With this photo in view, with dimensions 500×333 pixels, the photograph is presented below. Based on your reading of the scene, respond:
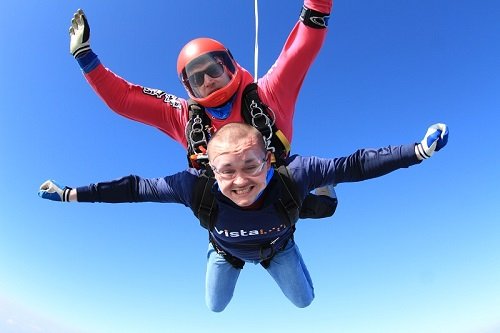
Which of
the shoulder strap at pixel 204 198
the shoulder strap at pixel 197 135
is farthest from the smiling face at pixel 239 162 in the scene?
the shoulder strap at pixel 197 135

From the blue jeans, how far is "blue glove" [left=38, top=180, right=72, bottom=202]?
58.9 inches

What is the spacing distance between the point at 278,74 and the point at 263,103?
430 millimetres

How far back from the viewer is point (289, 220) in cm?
336

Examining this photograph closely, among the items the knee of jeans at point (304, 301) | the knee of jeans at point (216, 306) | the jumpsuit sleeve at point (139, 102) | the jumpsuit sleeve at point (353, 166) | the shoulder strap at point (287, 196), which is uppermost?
the jumpsuit sleeve at point (139, 102)

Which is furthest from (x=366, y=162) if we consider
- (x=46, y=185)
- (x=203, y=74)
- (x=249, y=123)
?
(x=46, y=185)

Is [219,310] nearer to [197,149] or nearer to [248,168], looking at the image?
[197,149]

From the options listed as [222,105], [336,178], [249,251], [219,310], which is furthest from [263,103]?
[219,310]

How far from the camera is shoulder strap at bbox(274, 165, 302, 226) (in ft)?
10.5

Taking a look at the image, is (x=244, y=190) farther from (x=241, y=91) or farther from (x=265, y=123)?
(x=241, y=91)

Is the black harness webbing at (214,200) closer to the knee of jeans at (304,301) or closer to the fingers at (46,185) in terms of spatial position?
the fingers at (46,185)

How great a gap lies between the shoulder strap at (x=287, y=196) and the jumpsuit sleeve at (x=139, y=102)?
1187 millimetres

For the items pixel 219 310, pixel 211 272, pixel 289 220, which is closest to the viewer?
pixel 289 220

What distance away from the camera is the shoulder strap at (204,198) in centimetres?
317

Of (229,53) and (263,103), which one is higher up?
(229,53)
